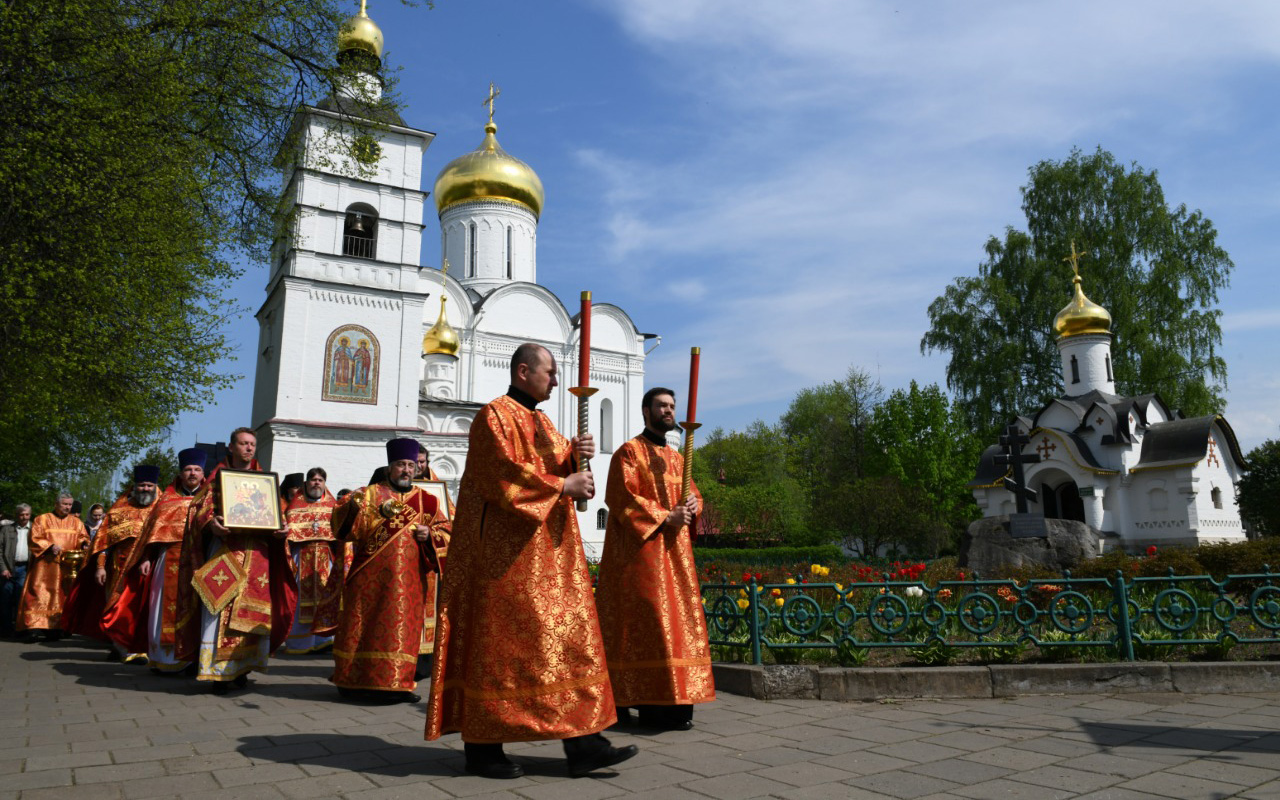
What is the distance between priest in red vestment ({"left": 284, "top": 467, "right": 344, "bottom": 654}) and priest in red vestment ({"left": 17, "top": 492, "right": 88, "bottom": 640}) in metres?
4.10

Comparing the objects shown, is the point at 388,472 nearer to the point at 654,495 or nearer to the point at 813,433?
the point at 654,495

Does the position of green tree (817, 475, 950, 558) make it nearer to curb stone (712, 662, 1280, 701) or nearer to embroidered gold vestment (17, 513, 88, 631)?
embroidered gold vestment (17, 513, 88, 631)

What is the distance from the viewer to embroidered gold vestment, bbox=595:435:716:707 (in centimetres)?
447

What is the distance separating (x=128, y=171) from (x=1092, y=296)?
29.6 m

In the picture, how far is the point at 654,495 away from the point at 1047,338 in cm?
2944

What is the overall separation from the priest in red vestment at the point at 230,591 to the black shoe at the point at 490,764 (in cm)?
324

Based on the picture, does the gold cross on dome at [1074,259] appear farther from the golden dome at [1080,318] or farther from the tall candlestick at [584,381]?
the tall candlestick at [584,381]

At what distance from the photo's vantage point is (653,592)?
4582mm

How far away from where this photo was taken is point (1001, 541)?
492 inches

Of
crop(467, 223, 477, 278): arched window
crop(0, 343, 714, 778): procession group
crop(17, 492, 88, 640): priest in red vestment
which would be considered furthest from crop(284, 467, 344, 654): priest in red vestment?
crop(467, 223, 477, 278): arched window

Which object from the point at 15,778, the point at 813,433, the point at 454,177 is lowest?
the point at 15,778

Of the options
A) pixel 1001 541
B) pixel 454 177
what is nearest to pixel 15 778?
pixel 1001 541

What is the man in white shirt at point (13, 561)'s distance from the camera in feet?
36.7

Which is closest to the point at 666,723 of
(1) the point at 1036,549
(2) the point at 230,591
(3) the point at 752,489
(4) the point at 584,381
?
(4) the point at 584,381
